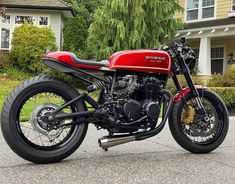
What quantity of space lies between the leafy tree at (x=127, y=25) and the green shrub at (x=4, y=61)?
4985mm

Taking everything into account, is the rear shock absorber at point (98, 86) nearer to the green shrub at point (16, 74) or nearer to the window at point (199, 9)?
the green shrub at point (16, 74)

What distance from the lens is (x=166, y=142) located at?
219 inches

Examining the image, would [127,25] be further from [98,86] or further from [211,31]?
[98,86]

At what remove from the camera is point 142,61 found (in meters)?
4.28

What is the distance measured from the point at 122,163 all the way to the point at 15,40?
1783 cm

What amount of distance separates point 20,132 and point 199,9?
1889 cm

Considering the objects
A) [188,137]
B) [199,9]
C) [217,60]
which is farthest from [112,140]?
[199,9]

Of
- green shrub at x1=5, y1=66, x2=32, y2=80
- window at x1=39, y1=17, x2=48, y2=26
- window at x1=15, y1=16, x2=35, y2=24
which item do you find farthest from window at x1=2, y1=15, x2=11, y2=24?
green shrub at x1=5, y1=66, x2=32, y2=80

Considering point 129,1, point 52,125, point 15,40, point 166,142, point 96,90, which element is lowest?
point 166,142

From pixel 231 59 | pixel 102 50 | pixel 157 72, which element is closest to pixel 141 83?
pixel 157 72

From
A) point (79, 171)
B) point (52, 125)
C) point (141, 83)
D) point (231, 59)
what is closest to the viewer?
point (79, 171)

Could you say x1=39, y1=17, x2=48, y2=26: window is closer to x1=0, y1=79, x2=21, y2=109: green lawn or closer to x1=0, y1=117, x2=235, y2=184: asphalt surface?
x1=0, y1=79, x2=21, y2=109: green lawn

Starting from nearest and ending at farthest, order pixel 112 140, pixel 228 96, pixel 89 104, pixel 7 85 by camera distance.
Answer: pixel 112 140, pixel 89 104, pixel 228 96, pixel 7 85

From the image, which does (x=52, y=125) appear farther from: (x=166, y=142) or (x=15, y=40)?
(x=15, y=40)
